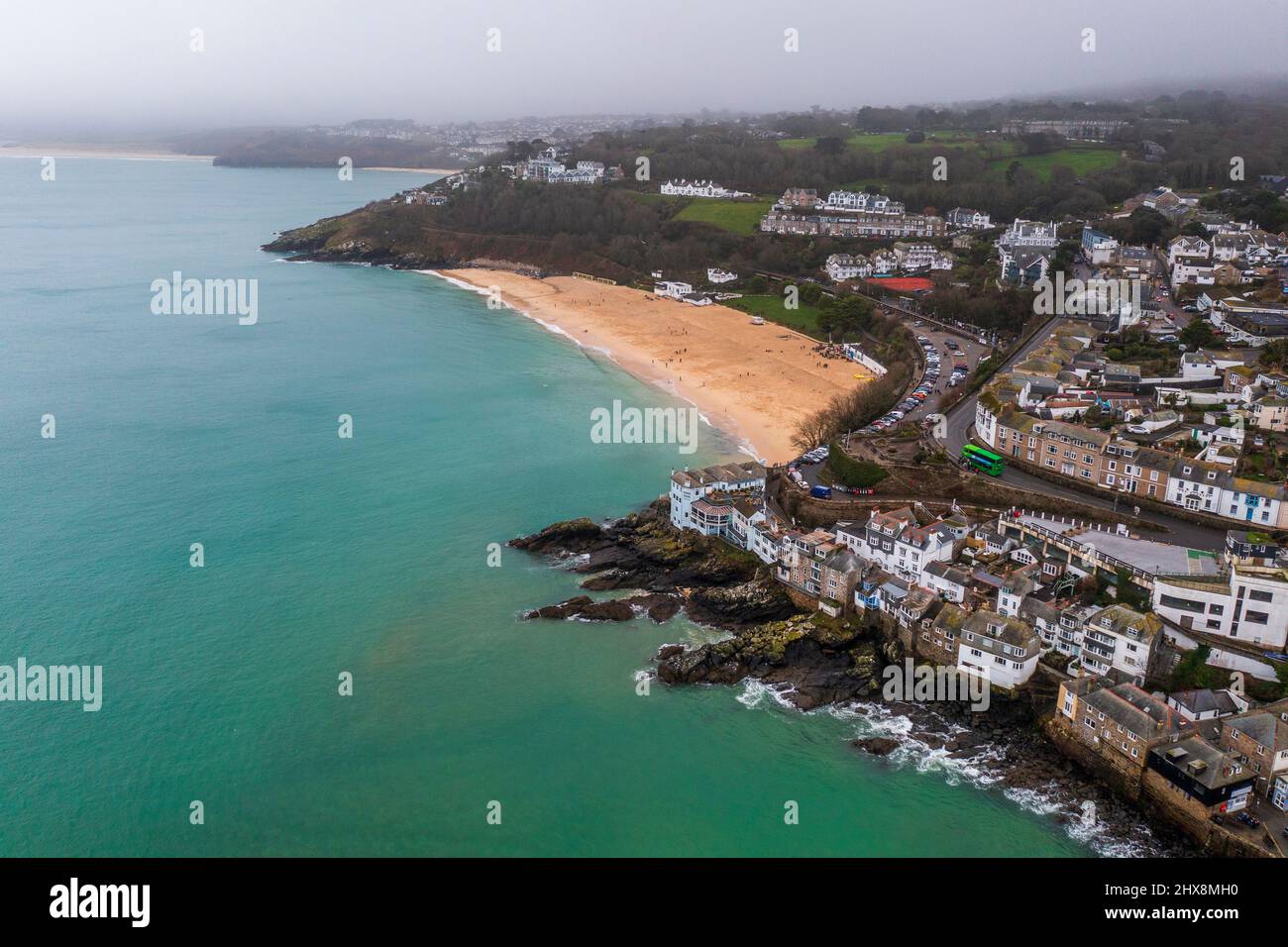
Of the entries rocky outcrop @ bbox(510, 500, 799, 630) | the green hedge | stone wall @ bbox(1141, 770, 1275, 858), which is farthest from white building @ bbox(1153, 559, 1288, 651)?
the green hedge

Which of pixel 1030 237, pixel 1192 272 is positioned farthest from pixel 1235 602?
pixel 1030 237

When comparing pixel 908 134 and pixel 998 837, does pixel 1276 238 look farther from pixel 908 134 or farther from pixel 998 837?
pixel 908 134

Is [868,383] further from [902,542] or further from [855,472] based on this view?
[902,542]

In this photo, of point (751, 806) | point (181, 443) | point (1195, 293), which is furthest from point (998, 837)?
point (1195, 293)

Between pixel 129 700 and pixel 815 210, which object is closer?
pixel 129 700

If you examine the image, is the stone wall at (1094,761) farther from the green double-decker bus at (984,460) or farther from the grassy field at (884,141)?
the grassy field at (884,141)
